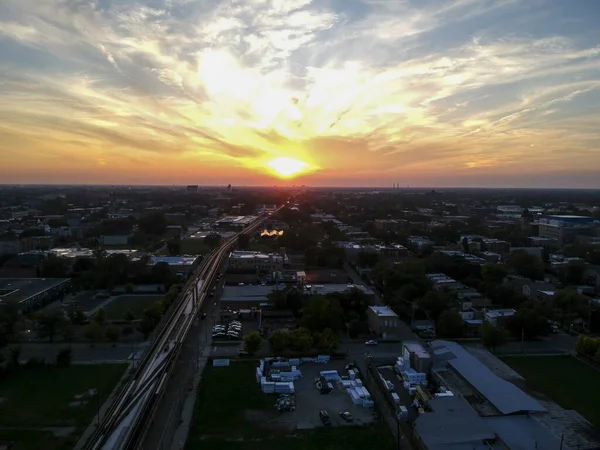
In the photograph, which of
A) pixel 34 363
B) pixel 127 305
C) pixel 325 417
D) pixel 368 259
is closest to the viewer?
pixel 325 417

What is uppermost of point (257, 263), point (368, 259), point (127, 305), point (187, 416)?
point (368, 259)

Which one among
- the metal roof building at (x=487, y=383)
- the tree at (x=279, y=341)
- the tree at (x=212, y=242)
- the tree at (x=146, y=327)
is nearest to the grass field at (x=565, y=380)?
the metal roof building at (x=487, y=383)

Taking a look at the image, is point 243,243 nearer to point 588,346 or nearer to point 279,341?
point 279,341

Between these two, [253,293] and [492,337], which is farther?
[253,293]

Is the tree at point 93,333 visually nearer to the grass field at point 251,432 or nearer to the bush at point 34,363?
the bush at point 34,363

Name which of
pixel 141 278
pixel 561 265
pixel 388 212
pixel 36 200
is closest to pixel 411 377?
pixel 141 278

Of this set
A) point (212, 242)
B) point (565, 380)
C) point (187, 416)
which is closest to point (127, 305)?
point (187, 416)
